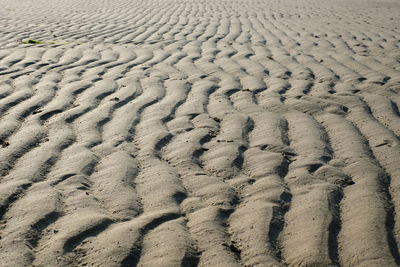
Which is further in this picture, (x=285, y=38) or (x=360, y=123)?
(x=285, y=38)

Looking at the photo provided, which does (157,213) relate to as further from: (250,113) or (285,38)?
(285,38)

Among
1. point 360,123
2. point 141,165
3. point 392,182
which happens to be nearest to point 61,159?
point 141,165

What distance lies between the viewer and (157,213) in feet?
6.33

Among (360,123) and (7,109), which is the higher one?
(7,109)

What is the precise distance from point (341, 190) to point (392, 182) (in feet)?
0.95

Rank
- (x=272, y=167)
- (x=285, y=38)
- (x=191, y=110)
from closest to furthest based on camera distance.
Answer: (x=272, y=167) < (x=191, y=110) < (x=285, y=38)

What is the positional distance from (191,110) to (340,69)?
1.91 meters

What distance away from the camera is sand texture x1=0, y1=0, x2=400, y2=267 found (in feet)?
5.69

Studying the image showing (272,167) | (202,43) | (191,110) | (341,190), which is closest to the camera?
(341,190)

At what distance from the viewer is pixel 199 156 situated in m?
2.48

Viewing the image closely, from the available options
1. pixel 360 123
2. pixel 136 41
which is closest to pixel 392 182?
pixel 360 123

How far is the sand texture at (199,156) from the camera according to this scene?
68.3 inches

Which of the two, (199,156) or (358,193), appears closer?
(358,193)

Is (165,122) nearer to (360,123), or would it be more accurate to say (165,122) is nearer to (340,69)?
(360,123)
